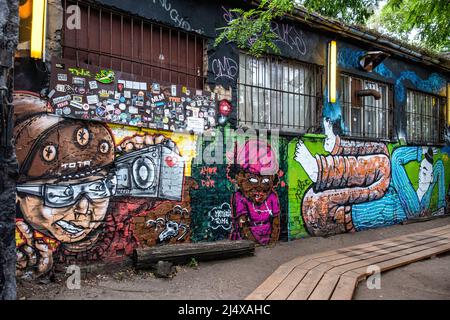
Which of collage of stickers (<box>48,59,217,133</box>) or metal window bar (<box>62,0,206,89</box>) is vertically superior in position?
metal window bar (<box>62,0,206,89</box>)

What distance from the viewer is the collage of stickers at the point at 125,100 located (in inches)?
171

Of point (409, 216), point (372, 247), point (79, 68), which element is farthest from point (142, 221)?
point (409, 216)

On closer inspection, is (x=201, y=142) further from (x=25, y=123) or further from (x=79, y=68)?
(x=25, y=123)

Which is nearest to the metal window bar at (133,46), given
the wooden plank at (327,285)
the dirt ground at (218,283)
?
the dirt ground at (218,283)

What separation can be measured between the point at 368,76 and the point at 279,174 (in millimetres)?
3384

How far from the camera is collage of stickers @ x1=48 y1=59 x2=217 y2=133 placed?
4.36m

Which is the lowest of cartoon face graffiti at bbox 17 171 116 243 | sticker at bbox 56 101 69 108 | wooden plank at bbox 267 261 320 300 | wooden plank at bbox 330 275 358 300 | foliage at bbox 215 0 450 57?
wooden plank at bbox 330 275 358 300

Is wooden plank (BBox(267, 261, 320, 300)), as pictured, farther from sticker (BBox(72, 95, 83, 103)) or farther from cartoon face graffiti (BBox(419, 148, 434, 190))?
cartoon face graffiti (BBox(419, 148, 434, 190))

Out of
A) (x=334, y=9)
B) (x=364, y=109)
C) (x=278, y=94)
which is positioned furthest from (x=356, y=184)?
(x=334, y=9)

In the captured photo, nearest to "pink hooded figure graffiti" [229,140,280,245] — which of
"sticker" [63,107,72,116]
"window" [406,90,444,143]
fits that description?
"sticker" [63,107,72,116]

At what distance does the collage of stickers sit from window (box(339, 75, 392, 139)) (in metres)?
3.42

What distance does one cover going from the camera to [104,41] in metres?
4.83

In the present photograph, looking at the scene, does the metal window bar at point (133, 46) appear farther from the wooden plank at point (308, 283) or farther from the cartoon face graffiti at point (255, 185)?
the wooden plank at point (308, 283)

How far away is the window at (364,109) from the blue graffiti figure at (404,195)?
819 mm
